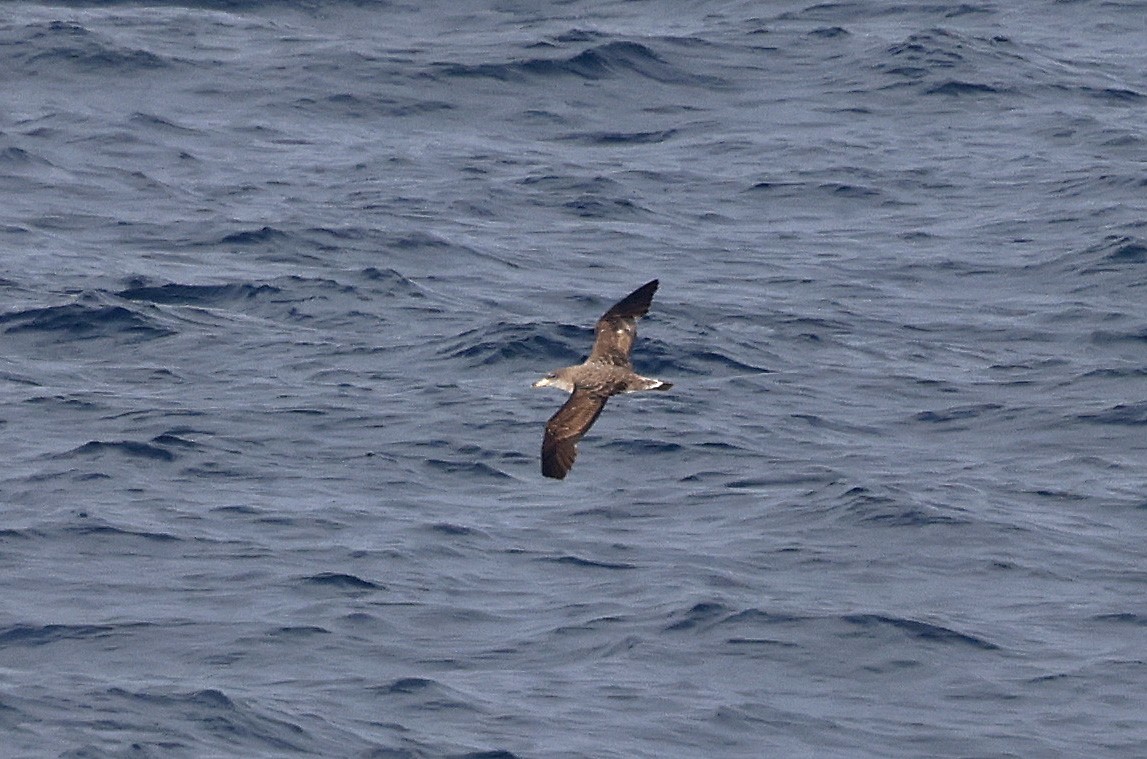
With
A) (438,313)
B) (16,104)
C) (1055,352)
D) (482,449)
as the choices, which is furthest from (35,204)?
(1055,352)

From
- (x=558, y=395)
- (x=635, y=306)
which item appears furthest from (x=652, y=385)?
(x=558, y=395)

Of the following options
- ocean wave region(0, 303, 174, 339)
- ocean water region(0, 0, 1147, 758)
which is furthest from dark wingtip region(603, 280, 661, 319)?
ocean wave region(0, 303, 174, 339)

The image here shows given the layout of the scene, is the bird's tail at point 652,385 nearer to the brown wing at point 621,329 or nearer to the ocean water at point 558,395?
the brown wing at point 621,329

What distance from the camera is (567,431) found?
15.4 metres

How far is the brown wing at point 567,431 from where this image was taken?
15.2 meters

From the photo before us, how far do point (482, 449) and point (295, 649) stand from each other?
3769 mm

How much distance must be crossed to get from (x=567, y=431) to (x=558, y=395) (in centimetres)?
651

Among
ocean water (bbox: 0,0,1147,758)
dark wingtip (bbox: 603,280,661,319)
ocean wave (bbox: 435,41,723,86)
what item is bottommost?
ocean water (bbox: 0,0,1147,758)

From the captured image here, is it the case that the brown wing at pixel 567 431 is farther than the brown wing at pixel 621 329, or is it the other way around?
the brown wing at pixel 621 329

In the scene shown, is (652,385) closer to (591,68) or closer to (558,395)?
(558,395)

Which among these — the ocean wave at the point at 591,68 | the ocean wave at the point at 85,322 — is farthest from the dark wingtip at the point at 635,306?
the ocean wave at the point at 591,68

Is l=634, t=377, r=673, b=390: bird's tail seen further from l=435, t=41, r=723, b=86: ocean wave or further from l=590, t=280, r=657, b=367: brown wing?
l=435, t=41, r=723, b=86: ocean wave

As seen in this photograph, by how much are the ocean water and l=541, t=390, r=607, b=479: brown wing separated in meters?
1.74

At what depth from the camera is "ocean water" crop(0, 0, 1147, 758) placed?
1636 cm
